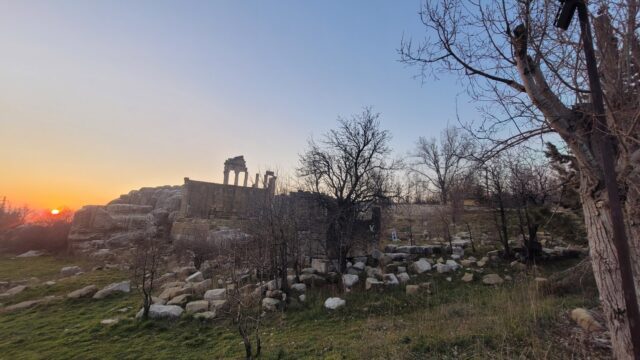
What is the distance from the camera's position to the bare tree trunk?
3109 millimetres

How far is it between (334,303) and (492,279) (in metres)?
4.95

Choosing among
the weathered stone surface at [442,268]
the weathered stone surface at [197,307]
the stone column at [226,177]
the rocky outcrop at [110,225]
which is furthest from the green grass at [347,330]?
the stone column at [226,177]

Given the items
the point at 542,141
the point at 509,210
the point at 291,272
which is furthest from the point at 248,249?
the point at 509,210

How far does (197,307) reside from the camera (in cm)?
782

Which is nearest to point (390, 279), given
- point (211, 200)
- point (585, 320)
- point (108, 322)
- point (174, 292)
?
point (585, 320)

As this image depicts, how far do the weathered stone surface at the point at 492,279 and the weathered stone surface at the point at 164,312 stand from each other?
8468 millimetres

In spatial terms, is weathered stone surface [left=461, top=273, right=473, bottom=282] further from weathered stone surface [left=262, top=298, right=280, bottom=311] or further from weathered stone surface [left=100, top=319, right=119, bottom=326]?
weathered stone surface [left=100, top=319, right=119, bottom=326]

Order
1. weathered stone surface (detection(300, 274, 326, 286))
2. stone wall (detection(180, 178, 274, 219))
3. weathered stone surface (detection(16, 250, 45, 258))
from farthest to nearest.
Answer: stone wall (detection(180, 178, 274, 219))
weathered stone surface (detection(16, 250, 45, 258))
weathered stone surface (detection(300, 274, 326, 286))

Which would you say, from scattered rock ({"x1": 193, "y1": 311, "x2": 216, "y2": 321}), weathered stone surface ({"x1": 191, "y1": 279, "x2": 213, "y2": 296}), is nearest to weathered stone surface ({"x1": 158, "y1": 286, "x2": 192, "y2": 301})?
weathered stone surface ({"x1": 191, "y1": 279, "x2": 213, "y2": 296})

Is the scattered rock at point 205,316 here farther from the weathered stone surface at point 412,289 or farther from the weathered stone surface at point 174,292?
the weathered stone surface at point 412,289

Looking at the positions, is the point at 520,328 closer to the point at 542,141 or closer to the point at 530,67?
the point at 542,141

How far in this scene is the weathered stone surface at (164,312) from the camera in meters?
7.47

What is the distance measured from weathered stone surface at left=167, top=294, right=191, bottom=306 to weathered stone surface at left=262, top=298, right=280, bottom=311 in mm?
2216

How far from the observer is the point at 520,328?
5.19 m
